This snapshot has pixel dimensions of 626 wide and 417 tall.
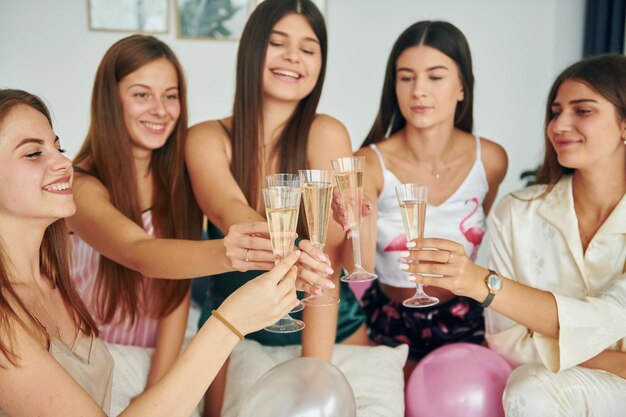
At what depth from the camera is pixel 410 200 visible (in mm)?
1895

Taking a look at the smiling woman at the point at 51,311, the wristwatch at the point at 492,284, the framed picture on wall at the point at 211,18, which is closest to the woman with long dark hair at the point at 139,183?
the smiling woman at the point at 51,311

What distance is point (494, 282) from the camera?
2109 mm

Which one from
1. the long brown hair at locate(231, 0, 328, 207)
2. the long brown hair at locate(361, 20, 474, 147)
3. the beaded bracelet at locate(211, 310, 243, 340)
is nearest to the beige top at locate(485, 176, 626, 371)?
the long brown hair at locate(361, 20, 474, 147)

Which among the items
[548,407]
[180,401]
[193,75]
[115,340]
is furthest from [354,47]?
[180,401]

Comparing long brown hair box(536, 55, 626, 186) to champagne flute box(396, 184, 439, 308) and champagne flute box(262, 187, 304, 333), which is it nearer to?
champagne flute box(396, 184, 439, 308)

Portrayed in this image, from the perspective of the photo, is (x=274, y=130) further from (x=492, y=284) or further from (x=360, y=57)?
(x=360, y=57)

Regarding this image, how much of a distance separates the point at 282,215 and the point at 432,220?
4.92ft

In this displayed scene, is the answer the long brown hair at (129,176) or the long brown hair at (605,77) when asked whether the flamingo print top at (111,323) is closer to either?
the long brown hair at (129,176)

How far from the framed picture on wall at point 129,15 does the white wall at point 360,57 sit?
0.07 m

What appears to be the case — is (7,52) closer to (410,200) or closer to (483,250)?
(483,250)

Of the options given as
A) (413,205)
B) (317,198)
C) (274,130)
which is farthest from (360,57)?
(317,198)

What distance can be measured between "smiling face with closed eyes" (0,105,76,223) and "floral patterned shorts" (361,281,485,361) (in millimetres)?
1682

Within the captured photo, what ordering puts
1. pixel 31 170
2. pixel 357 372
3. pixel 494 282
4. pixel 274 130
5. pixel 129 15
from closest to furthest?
pixel 31 170, pixel 494 282, pixel 357 372, pixel 274 130, pixel 129 15

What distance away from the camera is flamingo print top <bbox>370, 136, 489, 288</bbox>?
10.0 ft
